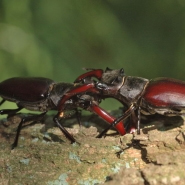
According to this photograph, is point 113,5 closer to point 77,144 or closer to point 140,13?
point 140,13

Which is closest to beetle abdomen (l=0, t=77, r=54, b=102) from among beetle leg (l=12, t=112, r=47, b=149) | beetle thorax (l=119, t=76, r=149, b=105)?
beetle leg (l=12, t=112, r=47, b=149)

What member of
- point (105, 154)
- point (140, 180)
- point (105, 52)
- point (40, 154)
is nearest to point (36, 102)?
point (40, 154)

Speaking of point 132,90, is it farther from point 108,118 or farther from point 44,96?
point 44,96

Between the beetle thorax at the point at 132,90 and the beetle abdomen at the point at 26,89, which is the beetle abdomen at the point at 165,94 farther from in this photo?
the beetle abdomen at the point at 26,89

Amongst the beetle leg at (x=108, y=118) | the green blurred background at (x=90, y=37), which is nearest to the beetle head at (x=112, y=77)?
the beetle leg at (x=108, y=118)

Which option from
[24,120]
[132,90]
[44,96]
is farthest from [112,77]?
[24,120]
